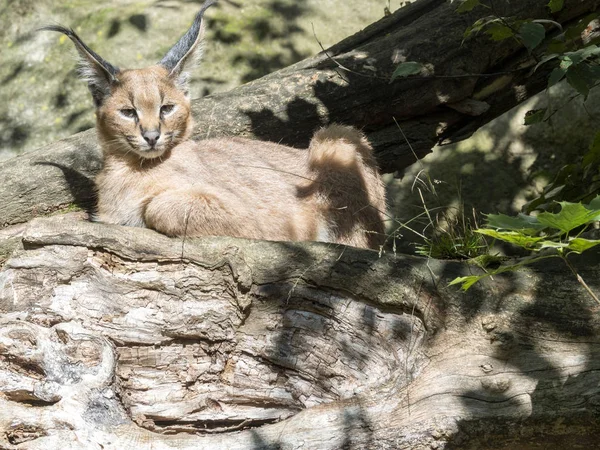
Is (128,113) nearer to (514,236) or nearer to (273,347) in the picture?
(273,347)

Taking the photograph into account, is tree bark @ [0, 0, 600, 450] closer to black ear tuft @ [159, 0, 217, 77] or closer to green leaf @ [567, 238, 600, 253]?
green leaf @ [567, 238, 600, 253]

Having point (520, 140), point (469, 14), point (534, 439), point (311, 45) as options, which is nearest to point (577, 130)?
point (520, 140)

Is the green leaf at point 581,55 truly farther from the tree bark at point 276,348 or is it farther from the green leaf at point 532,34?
the tree bark at point 276,348

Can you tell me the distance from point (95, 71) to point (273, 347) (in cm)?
284

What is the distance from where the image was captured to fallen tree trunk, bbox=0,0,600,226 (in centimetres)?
700

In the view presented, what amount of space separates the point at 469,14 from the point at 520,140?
312cm

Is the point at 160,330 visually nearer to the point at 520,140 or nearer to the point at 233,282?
the point at 233,282

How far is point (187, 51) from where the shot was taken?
249 inches

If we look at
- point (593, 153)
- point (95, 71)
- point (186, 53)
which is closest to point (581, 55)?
point (593, 153)

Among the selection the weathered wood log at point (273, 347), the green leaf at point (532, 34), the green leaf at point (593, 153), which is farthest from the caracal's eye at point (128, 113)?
the green leaf at point (593, 153)

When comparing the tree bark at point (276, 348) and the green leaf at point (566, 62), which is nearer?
the tree bark at point (276, 348)

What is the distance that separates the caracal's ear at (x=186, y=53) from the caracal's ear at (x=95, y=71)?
479 mm

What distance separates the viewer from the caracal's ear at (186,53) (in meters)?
6.32

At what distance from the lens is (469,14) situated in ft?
23.7
